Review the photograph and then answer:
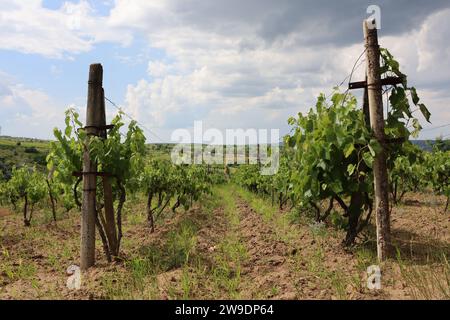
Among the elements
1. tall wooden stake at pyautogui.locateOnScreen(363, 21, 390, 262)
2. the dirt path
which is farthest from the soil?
tall wooden stake at pyautogui.locateOnScreen(363, 21, 390, 262)

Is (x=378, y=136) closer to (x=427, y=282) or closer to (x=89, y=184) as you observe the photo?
(x=427, y=282)

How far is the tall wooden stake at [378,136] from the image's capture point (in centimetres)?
539

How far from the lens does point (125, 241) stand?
9039 mm

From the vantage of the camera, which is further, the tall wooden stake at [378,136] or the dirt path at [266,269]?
the tall wooden stake at [378,136]

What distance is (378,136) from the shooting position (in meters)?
5.43

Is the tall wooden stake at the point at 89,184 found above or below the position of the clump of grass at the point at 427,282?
above

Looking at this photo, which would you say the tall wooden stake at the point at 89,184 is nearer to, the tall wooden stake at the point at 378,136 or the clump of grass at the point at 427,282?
the tall wooden stake at the point at 378,136

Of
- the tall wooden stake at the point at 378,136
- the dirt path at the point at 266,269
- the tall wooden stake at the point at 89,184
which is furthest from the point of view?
the tall wooden stake at the point at 89,184

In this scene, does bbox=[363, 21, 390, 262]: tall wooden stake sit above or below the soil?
above

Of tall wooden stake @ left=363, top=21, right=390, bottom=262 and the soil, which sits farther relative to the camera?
tall wooden stake @ left=363, top=21, right=390, bottom=262

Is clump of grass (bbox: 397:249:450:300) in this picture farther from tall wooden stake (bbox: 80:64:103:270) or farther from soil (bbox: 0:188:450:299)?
tall wooden stake (bbox: 80:64:103:270)

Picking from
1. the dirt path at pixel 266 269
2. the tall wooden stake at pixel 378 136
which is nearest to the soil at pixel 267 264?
the dirt path at pixel 266 269

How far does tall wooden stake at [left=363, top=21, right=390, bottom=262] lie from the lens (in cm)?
539
